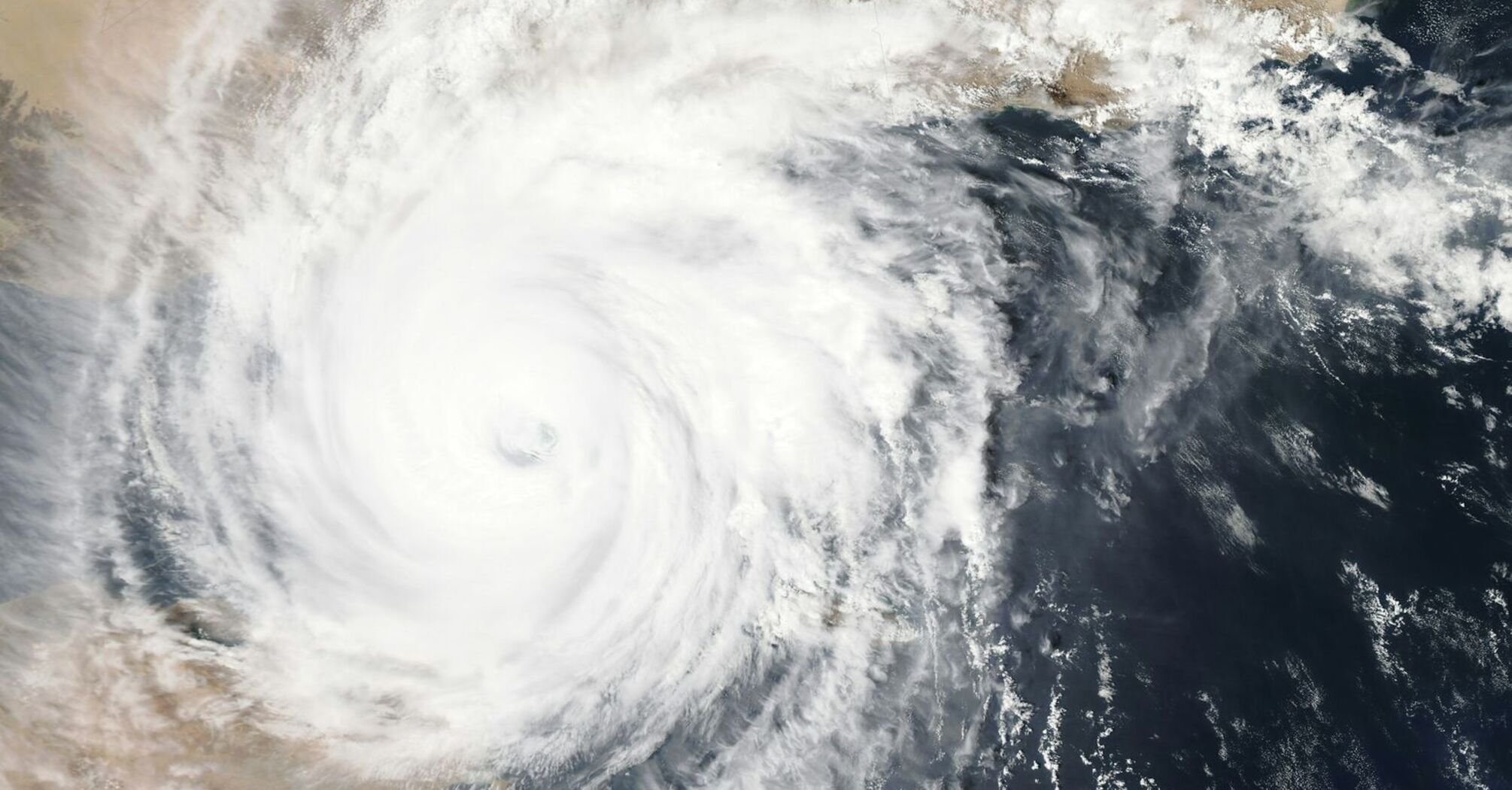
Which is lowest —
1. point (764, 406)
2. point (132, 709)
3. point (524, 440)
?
point (132, 709)

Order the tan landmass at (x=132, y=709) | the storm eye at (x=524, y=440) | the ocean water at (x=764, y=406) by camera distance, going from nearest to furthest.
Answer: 1. the tan landmass at (x=132, y=709)
2. the ocean water at (x=764, y=406)
3. the storm eye at (x=524, y=440)

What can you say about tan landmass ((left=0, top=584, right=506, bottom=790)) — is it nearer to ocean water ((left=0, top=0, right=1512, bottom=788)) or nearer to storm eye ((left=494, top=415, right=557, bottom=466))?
ocean water ((left=0, top=0, right=1512, bottom=788))

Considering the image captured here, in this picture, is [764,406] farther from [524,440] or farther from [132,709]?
[132,709]

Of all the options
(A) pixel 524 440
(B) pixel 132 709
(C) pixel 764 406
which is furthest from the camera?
(C) pixel 764 406

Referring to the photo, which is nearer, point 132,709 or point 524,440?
point 132,709

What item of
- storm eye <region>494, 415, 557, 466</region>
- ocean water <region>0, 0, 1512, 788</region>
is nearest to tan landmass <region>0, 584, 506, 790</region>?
ocean water <region>0, 0, 1512, 788</region>

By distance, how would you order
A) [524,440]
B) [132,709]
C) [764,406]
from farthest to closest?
[764,406], [524,440], [132,709]

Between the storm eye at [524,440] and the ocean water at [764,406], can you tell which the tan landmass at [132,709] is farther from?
the storm eye at [524,440]

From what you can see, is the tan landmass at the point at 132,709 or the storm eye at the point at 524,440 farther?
the storm eye at the point at 524,440

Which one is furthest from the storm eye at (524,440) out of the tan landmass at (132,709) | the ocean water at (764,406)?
the tan landmass at (132,709)

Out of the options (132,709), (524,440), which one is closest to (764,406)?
(524,440)
